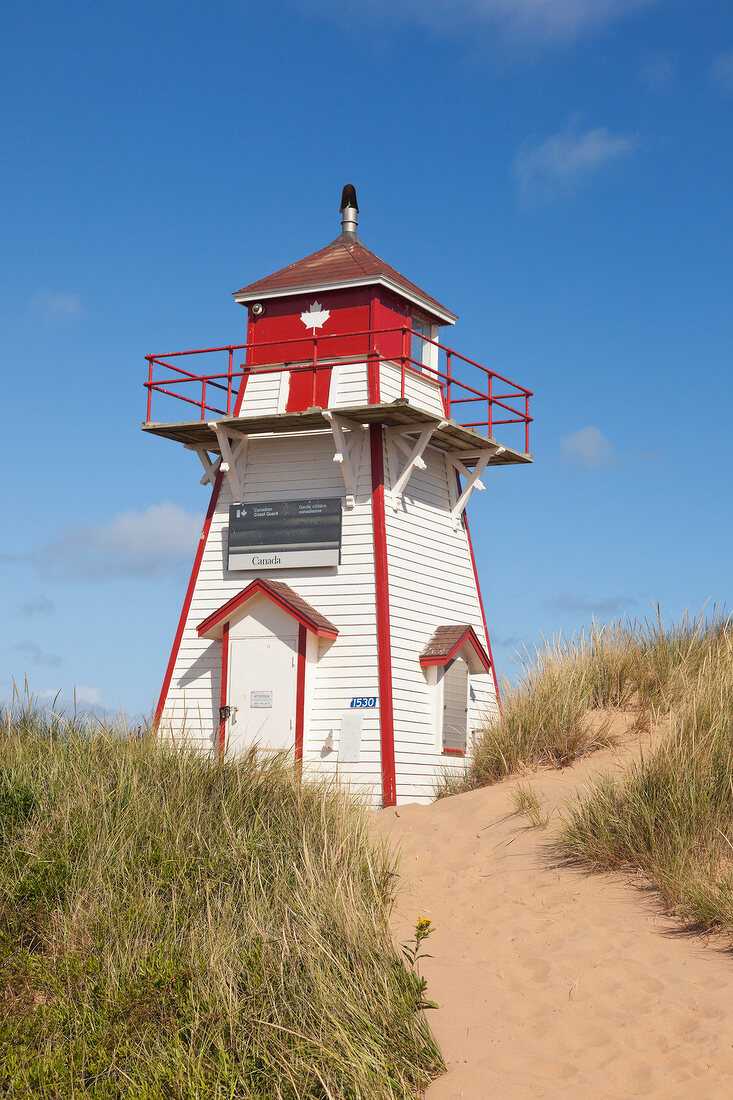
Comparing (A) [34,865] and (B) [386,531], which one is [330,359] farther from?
(A) [34,865]

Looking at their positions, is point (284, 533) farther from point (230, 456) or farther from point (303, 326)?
point (303, 326)

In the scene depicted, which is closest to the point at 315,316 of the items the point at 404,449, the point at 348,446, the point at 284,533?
the point at 348,446

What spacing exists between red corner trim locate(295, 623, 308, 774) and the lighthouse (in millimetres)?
29

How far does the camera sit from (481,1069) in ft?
22.4

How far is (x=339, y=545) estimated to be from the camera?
1630cm

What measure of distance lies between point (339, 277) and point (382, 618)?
5.74 m

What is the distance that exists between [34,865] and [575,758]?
6770 millimetres

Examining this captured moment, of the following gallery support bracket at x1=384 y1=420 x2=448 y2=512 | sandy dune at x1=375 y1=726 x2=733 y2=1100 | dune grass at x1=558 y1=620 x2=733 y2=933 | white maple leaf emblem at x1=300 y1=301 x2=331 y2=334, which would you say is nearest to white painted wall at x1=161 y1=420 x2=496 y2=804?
gallery support bracket at x1=384 y1=420 x2=448 y2=512

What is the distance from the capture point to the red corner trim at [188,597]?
17156 mm

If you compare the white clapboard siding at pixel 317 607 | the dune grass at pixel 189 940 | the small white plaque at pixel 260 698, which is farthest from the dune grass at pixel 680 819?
the small white plaque at pixel 260 698

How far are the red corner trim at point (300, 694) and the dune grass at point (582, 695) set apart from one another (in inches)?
86.0

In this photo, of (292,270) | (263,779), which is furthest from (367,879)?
(292,270)

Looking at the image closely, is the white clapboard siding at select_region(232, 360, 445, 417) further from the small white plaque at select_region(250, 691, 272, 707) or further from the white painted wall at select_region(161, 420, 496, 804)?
the small white plaque at select_region(250, 691, 272, 707)

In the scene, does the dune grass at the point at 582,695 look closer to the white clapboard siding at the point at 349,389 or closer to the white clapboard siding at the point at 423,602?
the white clapboard siding at the point at 423,602
